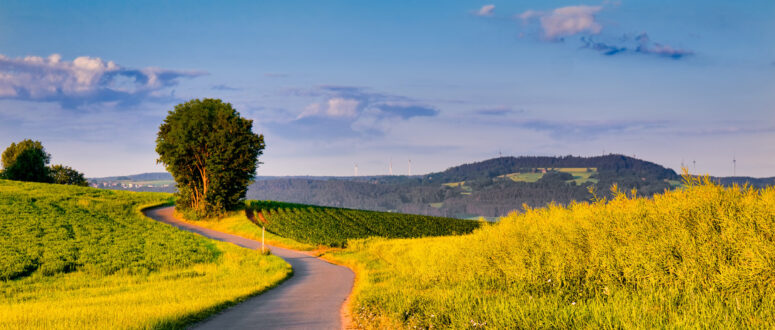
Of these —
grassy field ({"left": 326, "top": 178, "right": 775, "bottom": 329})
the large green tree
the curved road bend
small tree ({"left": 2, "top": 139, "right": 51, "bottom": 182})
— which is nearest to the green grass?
the large green tree

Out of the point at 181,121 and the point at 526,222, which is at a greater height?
the point at 181,121

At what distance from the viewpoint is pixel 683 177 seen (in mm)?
12531

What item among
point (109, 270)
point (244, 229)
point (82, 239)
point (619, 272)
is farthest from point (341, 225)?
point (619, 272)

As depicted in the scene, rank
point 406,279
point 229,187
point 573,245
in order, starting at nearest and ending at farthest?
point 573,245
point 406,279
point 229,187

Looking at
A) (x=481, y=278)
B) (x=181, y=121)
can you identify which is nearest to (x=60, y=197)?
(x=181, y=121)

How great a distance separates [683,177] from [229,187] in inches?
2156

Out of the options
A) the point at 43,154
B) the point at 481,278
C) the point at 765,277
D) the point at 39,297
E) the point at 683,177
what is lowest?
the point at 39,297

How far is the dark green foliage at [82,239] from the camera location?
2916 cm

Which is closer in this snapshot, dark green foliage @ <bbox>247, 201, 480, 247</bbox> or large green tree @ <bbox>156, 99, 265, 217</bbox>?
dark green foliage @ <bbox>247, 201, 480, 247</bbox>

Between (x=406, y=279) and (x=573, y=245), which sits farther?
(x=406, y=279)

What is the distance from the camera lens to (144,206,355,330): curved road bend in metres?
13.3

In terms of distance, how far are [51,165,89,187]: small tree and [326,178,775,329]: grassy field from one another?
11750cm

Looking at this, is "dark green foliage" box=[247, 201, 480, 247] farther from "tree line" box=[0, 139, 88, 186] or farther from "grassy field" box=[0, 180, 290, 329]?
"tree line" box=[0, 139, 88, 186]

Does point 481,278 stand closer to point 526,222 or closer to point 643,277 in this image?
point 526,222
